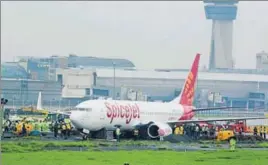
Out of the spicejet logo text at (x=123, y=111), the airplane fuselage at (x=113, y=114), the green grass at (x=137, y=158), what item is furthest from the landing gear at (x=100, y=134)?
the green grass at (x=137, y=158)

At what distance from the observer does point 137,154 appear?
40750mm

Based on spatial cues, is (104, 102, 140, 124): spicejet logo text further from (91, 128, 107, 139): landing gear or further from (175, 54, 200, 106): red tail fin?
(175, 54, 200, 106): red tail fin

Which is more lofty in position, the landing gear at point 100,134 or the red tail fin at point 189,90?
the red tail fin at point 189,90

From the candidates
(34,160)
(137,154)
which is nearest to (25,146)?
(137,154)

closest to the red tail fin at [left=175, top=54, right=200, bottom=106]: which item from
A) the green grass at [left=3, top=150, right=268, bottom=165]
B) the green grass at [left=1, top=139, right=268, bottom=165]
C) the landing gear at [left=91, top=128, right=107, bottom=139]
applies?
the landing gear at [left=91, top=128, right=107, bottom=139]

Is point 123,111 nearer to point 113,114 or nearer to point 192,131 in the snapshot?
point 113,114

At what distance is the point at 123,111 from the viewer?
64.1 m

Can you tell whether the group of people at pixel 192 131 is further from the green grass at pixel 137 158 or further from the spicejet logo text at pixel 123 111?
the green grass at pixel 137 158

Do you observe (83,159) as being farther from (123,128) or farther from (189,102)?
(189,102)

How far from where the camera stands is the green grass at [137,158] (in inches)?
1394

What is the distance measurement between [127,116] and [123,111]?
1.82 feet

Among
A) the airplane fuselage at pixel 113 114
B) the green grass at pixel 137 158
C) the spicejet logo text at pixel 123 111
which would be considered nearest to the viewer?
the green grass at pixel 137 158

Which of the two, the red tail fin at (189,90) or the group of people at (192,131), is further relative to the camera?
the red tail fin at (189,90)

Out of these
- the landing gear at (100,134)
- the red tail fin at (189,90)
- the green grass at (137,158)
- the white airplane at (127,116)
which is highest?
the red tail fin at (189,90)
